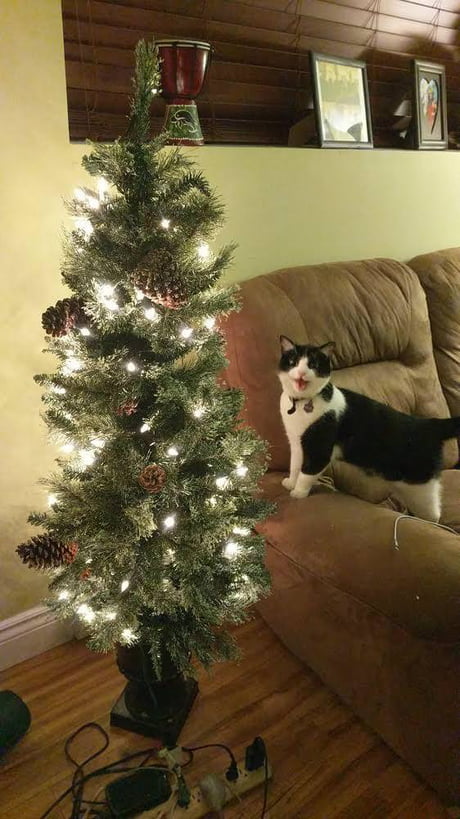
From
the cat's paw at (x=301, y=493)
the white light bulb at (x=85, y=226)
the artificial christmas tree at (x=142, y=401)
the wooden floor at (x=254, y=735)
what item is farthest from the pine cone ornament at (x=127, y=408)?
Result: the wooden floor at (x=254, y=735)

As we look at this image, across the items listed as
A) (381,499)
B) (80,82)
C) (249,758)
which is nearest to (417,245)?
(381,499)

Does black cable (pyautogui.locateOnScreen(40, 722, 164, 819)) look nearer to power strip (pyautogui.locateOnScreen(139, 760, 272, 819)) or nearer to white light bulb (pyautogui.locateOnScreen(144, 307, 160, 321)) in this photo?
power strip (pyautogui.locateOnScreen(139, 760, 272, 819))

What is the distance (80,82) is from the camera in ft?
5.34

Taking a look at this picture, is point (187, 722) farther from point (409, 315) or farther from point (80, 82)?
point (80, 82)

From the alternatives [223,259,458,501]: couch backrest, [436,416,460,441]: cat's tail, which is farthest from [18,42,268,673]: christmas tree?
[436,416,460,441]: cat's tail

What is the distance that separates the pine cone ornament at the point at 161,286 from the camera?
1016 mm

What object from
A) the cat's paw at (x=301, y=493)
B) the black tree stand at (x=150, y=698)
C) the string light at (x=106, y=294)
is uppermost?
the string light at (x=106, y=294)

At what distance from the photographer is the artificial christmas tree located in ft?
3.55

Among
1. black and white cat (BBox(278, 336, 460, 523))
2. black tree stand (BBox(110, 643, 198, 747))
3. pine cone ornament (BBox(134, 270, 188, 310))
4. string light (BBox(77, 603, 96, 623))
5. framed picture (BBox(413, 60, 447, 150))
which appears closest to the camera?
pine cone ornament (BBox(134, 270, 188, 310))

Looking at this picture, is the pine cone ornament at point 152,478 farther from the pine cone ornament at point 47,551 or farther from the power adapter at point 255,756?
the power adapter at point 255,756

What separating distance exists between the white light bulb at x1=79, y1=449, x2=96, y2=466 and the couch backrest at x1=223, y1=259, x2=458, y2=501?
0.59 m

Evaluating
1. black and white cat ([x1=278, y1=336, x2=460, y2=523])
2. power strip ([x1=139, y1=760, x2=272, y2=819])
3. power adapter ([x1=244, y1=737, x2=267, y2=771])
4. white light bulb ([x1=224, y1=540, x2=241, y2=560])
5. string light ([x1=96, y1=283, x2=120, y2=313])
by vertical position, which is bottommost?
power strip ([x1=139, y1=760, x2=272, y2=819])

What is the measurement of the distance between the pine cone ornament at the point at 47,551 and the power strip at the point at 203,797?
22.5 inches

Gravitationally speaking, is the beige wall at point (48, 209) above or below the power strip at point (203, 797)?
above
